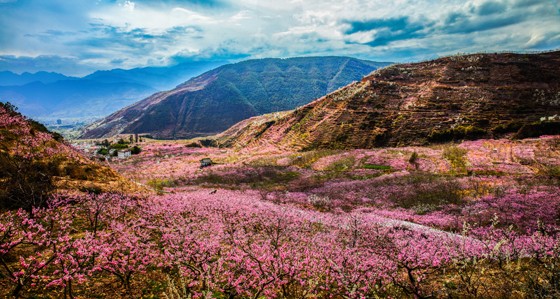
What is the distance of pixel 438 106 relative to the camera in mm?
61562

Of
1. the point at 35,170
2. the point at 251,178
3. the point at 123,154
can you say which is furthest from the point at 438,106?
the point at 123,154

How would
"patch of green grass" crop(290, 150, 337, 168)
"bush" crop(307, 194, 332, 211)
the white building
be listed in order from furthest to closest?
the white building → "patch of green grass" crop(290, 150, 337, 168) → "bush" crop(307, 194, 332, 211)

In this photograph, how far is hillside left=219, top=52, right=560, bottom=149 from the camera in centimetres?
5284

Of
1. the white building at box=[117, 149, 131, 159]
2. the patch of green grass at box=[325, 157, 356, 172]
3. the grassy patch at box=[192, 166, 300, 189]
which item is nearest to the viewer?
the grassy patch at box=[192, 166, 300, 189]

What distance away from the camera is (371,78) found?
84250mm

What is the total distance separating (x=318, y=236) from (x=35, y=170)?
47.8 feet

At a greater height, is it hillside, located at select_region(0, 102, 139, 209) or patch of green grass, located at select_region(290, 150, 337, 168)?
hillside, located at select_region(0, 102, 139, 209)

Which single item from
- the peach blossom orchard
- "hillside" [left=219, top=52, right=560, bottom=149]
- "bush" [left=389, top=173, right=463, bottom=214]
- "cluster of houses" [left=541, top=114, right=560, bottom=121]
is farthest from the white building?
"cluster of houses" [left=541, top=114, right=560, bottom=121]

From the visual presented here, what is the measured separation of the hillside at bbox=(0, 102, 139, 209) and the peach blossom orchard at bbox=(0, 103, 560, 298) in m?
0.59

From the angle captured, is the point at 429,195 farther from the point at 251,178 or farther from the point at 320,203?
the point at 251,178

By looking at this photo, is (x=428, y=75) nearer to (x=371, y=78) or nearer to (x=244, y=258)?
(x=371, y=78)

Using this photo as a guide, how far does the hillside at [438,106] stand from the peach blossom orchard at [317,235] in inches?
463

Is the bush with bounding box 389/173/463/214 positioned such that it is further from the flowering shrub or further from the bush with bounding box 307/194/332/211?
the flowering shrub

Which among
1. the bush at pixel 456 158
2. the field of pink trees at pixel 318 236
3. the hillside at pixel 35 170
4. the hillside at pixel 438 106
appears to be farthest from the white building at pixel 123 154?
the bush at pixel 456 158
